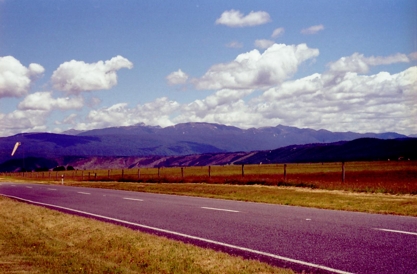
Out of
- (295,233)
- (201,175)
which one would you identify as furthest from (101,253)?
(201,175)

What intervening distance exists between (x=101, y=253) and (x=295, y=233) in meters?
4.55

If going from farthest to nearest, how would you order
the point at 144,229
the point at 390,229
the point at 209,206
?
the point at 209,206
the point at 144,229
the point at 390,229

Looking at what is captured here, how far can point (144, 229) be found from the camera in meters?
12.5

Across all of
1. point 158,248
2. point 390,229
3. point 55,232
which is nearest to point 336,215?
point 390,229

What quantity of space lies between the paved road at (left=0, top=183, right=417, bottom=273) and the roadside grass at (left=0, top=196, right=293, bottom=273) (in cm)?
82

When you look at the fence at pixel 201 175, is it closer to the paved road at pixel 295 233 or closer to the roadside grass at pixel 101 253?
the paved road at pixel 295 233

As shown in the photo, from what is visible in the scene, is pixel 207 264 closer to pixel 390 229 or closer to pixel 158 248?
pixel 158 248

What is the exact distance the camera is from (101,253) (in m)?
9.44

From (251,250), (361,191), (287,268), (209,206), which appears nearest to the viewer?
(287,268)

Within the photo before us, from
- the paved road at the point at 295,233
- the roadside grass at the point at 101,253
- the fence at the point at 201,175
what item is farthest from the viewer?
the fence at the point at 201,175

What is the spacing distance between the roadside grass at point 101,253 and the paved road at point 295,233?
2.70 feet

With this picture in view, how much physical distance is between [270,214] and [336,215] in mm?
2062

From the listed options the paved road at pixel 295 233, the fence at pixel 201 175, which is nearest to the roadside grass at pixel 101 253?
the paved road at pixel 295 233

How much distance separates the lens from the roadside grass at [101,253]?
780 cm
